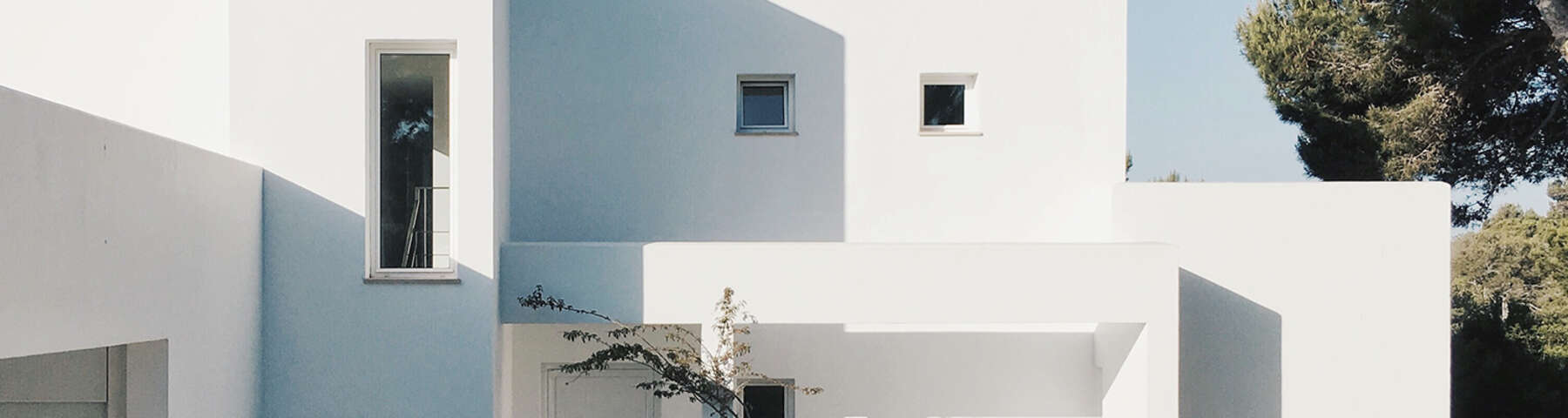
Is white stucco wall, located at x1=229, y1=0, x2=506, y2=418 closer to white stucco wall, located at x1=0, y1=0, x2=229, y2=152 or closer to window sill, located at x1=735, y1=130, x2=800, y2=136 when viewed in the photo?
white stucco wall, located at x1=0, y1=0, x2=229, y2=152

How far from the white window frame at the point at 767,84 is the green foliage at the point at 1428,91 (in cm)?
908

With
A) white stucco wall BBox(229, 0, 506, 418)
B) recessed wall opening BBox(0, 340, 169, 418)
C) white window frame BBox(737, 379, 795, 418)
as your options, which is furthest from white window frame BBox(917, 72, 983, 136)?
recessed wall opening BBox(0, 340, 169, 418)

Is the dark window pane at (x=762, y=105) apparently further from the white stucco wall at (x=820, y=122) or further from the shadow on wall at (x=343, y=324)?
the shadow on wall at (x=343, y=324)

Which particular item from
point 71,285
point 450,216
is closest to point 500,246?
point 450,216

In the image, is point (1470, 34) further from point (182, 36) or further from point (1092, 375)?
point (182, 36)

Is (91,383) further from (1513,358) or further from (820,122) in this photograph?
(1513,358)

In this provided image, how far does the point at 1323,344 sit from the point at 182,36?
922 cm

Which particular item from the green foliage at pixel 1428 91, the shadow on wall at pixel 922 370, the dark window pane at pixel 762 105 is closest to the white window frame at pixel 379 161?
the shadow on wall at pixel 922 370

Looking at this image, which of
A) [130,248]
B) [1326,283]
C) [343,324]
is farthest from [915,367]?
[130,248]

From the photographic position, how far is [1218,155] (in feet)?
114

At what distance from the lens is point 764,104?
10008mm

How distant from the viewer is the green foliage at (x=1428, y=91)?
46.2ft

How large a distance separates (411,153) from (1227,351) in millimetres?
6736

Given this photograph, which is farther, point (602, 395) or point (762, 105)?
point (762, 105)
